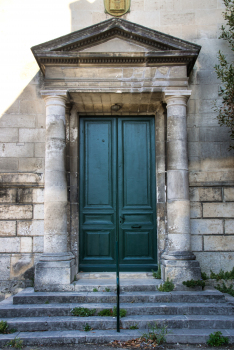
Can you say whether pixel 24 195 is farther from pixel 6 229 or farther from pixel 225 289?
pixel 225 289

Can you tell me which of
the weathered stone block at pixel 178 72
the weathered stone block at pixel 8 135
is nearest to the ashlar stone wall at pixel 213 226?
the weathered stone block at pixel 178 72

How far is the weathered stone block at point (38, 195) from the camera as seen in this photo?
6.28m

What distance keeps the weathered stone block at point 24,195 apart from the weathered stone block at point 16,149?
0.76m

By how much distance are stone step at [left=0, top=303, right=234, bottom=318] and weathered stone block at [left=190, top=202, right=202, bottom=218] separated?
189cm

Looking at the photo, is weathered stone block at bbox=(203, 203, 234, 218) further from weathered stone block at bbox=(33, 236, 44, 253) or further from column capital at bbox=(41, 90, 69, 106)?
column capital at bbox=(41, 90, 69, 106)

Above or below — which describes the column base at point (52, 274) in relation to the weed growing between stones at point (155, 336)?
above

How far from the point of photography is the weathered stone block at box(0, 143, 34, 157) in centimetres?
643

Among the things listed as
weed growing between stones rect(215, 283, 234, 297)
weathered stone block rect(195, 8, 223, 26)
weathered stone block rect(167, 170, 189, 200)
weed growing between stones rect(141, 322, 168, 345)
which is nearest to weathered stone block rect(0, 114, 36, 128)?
weathered stone block rect(167, 170, 189, 200)

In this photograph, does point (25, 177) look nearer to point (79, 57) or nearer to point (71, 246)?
point (71, 246)

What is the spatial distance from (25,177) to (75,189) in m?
1.09

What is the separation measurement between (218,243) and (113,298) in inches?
101

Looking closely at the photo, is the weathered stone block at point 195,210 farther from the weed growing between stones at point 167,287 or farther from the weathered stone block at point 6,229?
the weathered stone block at point 6,229

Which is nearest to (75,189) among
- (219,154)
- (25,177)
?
(25,177)

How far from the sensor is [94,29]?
18.7 ft
